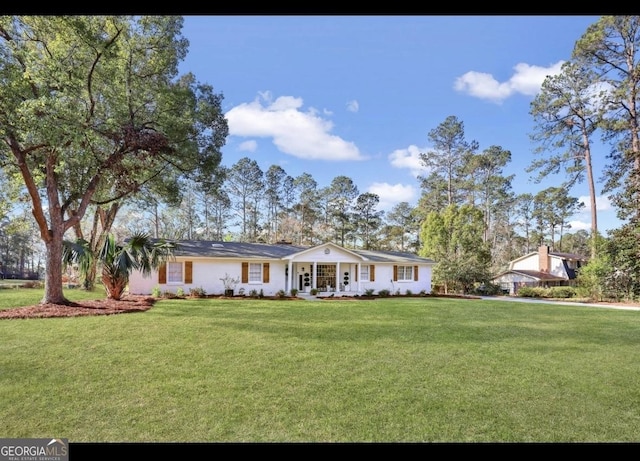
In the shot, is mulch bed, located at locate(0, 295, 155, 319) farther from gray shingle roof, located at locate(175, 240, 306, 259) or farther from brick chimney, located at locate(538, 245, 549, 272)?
brick chimney, located at locate(538, 245, 549, 272)

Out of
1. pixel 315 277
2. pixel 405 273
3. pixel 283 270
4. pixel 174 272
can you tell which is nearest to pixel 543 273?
pixel 405 273

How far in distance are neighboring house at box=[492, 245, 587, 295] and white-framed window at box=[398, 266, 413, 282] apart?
33.0ft

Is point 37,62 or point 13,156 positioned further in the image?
point 13,156

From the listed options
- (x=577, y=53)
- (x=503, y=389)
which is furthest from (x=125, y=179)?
(x=577, y=53)

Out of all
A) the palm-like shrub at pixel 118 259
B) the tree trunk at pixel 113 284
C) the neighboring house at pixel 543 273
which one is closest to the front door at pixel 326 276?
the palm-like shrub at pixel 118 259

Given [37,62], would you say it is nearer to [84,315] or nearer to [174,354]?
[84,315]

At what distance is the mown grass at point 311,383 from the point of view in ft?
10.8

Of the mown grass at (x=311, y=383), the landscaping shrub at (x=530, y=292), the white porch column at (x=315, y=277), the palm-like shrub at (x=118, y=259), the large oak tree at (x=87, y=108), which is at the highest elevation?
the large oak tree at (x=87, y=108)

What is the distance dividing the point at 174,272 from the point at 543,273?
28719 millimetres

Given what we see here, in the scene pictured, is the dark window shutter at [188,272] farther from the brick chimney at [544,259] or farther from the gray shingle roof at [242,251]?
the brick chimney at [544,259]

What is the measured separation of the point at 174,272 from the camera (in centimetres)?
1705

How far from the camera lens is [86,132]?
9.36 meters

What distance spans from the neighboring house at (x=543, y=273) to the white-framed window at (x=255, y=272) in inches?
754

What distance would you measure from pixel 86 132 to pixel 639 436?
38.3 feet
